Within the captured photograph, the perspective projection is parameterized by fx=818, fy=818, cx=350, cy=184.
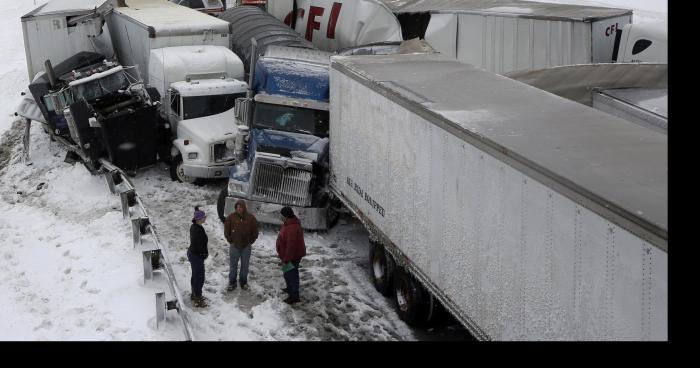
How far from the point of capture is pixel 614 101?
41.0ft

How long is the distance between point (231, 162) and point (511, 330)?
10.6 metres

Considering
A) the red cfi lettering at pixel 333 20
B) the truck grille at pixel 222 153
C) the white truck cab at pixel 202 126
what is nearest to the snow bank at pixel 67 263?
the white truck cab at pixel 202 126

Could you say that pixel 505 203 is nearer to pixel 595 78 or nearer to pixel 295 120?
pixel 595 78

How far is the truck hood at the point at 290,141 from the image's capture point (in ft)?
50.5

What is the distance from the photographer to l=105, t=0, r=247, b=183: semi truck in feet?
58.5

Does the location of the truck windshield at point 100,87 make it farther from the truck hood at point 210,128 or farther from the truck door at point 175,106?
the truck hood at point 210,128

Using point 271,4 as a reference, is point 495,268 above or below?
below

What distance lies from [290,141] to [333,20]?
31.9 feet

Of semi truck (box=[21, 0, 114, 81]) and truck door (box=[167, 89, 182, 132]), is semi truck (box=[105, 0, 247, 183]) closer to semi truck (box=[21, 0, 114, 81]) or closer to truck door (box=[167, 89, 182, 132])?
truck door (box=[167, 89, 182, 132])

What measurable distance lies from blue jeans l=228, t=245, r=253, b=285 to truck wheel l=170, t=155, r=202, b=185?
19.3 ft

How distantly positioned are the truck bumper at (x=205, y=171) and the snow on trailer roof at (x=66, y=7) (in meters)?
8.52
